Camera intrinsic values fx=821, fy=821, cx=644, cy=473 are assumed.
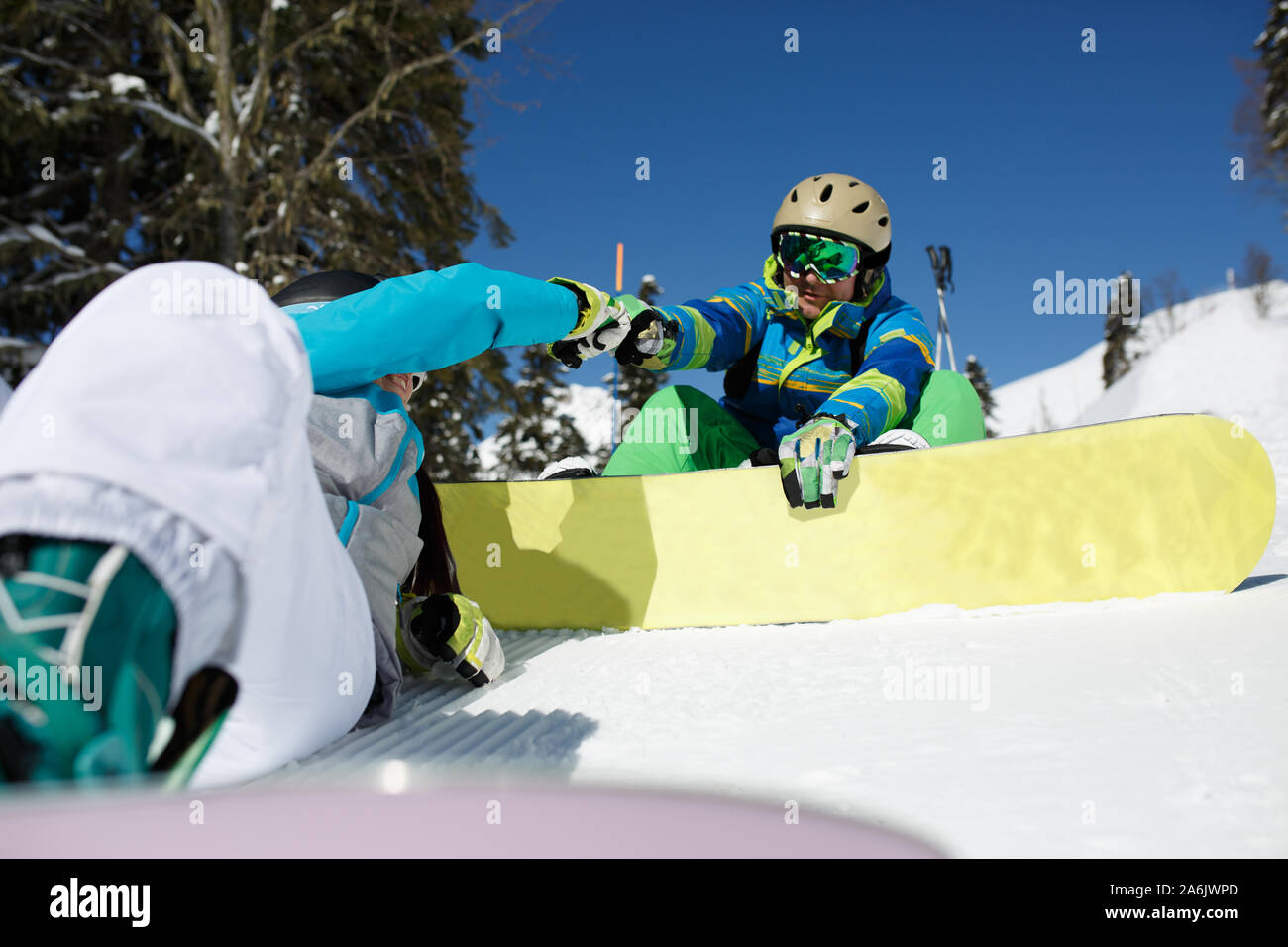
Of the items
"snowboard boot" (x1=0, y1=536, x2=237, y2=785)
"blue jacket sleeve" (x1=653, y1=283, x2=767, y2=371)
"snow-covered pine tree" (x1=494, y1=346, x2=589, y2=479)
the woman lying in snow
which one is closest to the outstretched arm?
"blue jacket sleeve" (x1=653, y1=283, x2=767, y2=371)

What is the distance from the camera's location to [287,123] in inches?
343

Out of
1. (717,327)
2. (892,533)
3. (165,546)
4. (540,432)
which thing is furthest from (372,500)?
(540,432)

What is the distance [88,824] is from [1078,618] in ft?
6.33

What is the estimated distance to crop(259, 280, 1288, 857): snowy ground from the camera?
2.96 ft

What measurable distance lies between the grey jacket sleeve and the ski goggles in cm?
170

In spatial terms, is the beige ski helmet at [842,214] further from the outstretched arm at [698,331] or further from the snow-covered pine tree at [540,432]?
the snow-covered pine tree at [540,432]

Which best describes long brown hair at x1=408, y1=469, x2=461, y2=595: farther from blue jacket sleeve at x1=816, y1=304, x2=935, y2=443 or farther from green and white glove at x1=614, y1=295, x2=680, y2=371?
blue jacket sleeve at x1=816, y1=304, x2=935, y2=443

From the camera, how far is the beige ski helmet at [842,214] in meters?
2.75

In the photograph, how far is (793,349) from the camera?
2.96 m

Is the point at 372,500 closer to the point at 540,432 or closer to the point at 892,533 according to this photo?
the point at 892,533

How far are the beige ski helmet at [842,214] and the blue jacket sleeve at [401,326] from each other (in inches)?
58.1

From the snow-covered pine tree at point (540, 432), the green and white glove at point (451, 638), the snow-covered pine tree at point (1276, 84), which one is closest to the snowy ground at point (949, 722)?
the green and white glove at point (451, 638)

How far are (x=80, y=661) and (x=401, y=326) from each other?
90 cm
